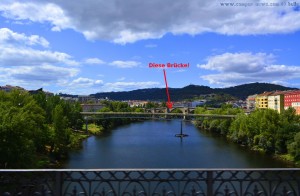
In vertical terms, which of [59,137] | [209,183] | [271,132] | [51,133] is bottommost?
[59,137]

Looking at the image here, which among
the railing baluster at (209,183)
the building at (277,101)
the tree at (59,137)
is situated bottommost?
the tree at (59,137)

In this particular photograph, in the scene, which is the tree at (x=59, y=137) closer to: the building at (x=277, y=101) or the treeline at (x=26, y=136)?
the treeline at (x=26, y=136)

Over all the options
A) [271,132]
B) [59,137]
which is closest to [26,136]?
[59,137]

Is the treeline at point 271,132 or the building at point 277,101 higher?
the building at point 277,101

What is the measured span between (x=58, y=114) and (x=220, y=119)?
38.9 meters

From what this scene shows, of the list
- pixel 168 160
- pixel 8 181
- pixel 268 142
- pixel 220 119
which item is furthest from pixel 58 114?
pixel 220 119

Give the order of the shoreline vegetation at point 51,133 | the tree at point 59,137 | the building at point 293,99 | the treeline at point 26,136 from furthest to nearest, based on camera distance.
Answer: the building at point 293,99
the tree at point 59,137
the shoreline vegetation at point 51,133
the treeline at point 26,136

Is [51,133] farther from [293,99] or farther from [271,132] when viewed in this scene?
[293,99]

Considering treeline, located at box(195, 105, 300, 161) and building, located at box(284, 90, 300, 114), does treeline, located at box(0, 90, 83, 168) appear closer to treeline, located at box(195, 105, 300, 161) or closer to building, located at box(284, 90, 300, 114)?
treeline, located at box(195, 105, 300, 161)

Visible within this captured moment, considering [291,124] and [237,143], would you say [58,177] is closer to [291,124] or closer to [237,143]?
[291,124]

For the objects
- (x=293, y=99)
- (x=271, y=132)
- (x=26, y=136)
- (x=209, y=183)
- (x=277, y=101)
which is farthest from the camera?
(x=277, y=101)

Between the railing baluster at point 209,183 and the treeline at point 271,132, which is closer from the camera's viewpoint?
the railing baluster at point 209,183

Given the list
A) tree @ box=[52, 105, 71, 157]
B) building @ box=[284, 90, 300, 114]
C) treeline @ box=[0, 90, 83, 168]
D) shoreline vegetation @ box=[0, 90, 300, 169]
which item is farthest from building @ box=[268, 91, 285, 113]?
tree @ box=[52, 105, 71, 157]

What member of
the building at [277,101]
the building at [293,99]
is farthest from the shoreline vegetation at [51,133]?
the building at [277,101]
